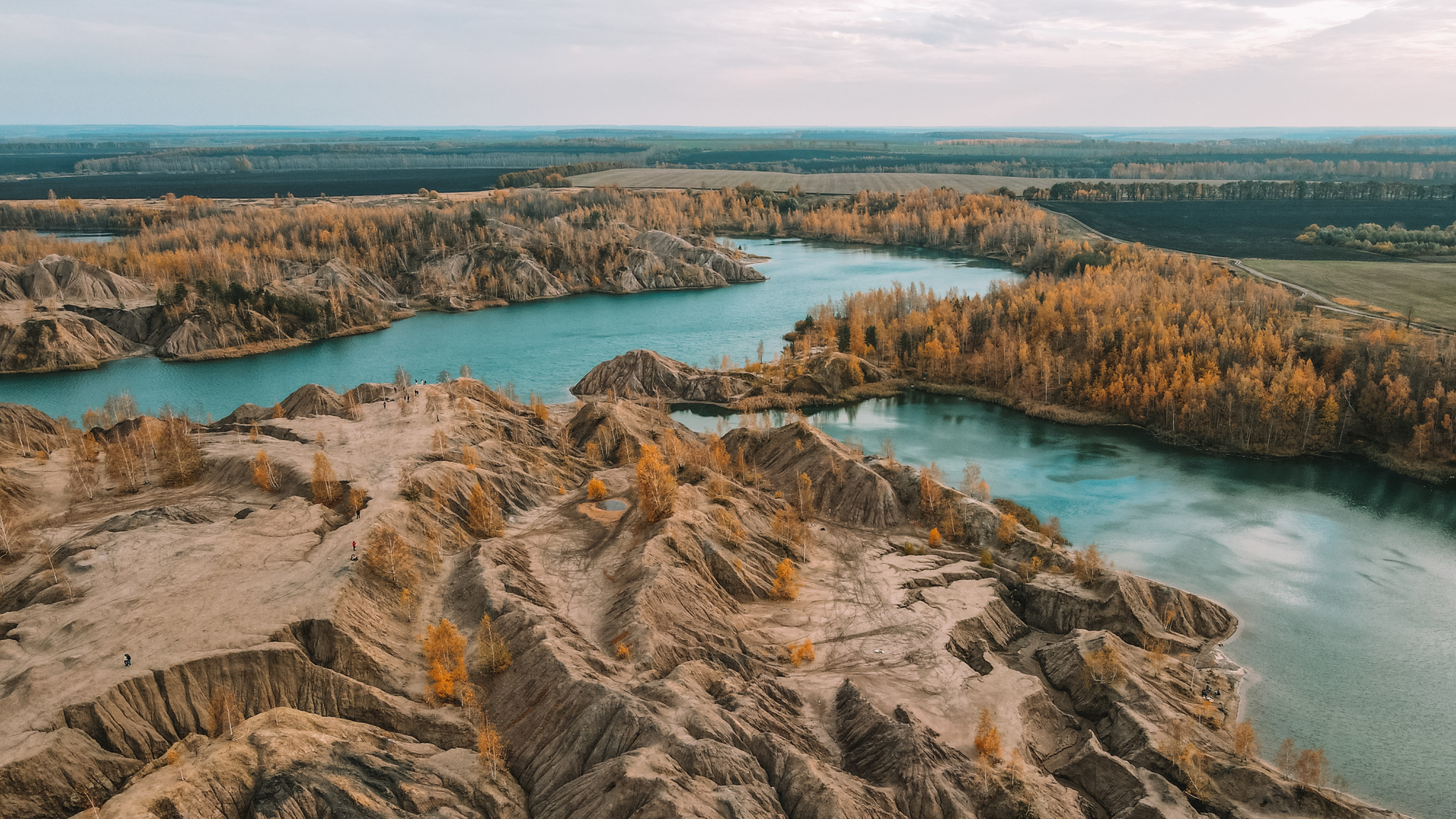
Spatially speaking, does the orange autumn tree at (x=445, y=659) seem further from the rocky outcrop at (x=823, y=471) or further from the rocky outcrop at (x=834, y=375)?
the rocky outcrop at (x=834, y=375)

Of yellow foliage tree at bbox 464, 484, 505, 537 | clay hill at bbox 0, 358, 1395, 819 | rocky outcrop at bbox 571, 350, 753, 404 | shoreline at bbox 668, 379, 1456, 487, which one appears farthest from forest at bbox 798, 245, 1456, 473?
yellow foliage tree at bbox 464, 484, 505, 537

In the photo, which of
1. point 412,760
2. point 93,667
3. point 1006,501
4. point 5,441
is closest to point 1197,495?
point 1006,501

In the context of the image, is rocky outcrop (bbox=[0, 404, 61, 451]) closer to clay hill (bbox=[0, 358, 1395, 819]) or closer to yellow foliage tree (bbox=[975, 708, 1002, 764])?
clay hill (bbox=[0, 358, 1395, 819])

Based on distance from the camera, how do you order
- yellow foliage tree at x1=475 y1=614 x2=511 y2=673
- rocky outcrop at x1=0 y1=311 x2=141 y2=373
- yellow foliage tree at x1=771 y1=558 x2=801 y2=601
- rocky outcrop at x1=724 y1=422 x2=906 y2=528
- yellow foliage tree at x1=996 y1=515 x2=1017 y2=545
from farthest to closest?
rocky outcrop at x1=0 y1=311 x2=141 y2=373, rocky outcrop at x1=724 y1=422 x2=906 y2=528, yellow foliage tree at x1=996 y1=515 x2=1017 y2=545, yellow foliage tree at x1=771 y1=558 x2=801 y2=601, yellow foliage tree at x1=475 y1=614 x2=511 y2=673

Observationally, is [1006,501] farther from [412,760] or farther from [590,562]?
[412,760]

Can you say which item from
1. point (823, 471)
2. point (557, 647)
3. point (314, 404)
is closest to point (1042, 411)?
point (823, 471)

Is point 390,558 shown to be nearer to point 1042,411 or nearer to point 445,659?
point 445,659
